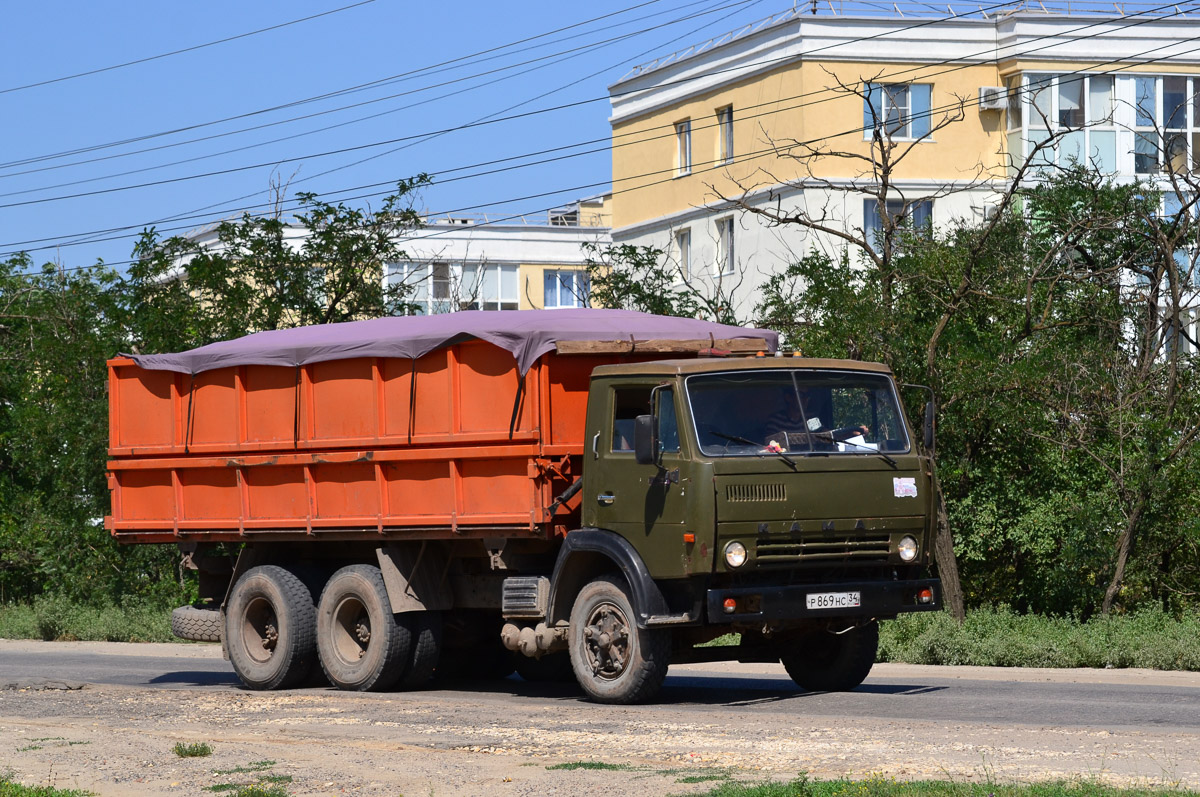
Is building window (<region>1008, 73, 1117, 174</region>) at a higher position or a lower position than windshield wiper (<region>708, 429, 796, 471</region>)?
higher

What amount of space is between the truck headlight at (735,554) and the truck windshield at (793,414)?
0.68m

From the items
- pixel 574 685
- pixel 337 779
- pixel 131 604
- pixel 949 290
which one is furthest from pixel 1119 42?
pixel 337 779

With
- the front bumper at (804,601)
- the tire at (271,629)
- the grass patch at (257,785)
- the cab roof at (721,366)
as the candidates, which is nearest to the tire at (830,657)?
the front bumper at (804,601)

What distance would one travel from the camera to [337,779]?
911 cm

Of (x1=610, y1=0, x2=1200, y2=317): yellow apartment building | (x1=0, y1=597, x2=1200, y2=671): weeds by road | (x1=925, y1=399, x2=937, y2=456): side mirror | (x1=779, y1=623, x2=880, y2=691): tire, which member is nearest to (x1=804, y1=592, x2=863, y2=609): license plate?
(x1=779, y1=623, x2=880, y2=691): tire

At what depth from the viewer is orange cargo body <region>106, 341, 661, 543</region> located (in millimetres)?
13094

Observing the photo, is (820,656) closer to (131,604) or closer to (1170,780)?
(1170,780)

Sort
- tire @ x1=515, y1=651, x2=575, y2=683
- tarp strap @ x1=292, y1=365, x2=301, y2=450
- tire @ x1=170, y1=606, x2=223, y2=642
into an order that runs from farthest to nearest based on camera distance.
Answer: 1. tire @ x1=170, y1=606, x2=223, y2=642
2. tire @ x1=515, y1=651, x2=575, y2=683
3. tarp strap @ x1=292, y1=365, x2=301, y2=450

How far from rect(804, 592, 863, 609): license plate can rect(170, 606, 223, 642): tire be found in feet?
22.1

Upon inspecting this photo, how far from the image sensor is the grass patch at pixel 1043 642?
16.3m

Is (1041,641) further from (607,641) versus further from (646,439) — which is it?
(646,439)

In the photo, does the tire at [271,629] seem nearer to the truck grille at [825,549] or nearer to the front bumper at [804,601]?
the front bumper at [804,601]

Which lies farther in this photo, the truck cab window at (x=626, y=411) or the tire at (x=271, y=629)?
the tire at (x=271, y=629)

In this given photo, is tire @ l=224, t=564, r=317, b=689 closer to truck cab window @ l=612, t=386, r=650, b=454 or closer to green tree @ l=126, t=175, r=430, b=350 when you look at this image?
truck cab window @ l=612, t=386, r=650, b=454
